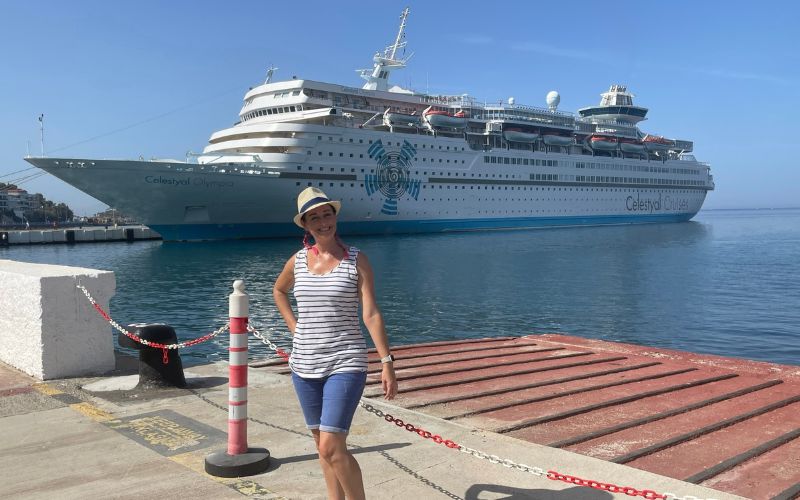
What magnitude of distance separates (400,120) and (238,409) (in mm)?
44350

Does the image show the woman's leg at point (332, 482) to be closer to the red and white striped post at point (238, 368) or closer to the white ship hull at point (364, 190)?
the red and white striped post at point (238, 368)

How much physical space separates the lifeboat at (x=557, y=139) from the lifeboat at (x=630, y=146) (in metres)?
8.55

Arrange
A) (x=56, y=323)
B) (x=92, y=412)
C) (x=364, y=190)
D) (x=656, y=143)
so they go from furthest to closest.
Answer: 1. (x=656, y=143)
2. (x=364, y=190)
3. (x=56, y=323)
4. (x=92, y=412)

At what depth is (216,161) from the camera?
131 ft

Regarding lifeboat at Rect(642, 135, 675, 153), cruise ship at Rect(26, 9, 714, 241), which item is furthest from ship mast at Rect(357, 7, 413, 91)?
lifeboat at Rect(642, 135, 675, 153)

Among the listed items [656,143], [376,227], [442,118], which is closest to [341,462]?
[376,227]

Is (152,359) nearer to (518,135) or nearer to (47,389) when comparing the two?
(47,389)

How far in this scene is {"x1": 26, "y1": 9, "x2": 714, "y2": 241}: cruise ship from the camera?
3678 centimetres

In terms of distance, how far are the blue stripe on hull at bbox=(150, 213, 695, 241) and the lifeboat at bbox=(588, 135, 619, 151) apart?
6946 mm

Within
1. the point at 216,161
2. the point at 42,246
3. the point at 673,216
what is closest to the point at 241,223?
the point at 216,161

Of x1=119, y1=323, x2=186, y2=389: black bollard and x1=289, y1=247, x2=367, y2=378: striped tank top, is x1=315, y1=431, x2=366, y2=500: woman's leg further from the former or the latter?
x1=119, y1=323, x2=186, y2=389: black bollard

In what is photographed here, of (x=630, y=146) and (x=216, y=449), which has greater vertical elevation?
(x=630, y=146)

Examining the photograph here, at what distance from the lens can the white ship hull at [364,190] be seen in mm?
35500

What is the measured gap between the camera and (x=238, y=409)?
3633 mm
